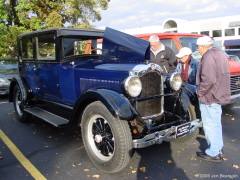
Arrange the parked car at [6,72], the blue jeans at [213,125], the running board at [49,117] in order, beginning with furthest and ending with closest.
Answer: the parked car at [6,72]
the running board at [49,117]
the blue jeans at [213,125]

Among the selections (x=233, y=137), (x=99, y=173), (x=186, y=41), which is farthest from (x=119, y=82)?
(x=186, y=41)

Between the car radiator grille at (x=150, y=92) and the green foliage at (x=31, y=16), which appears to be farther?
the green foliage at (x=31, y=16)

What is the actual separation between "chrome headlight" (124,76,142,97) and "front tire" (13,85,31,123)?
3199 millimetres

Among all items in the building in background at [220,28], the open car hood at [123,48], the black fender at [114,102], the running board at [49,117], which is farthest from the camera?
the building in background at [220,28]

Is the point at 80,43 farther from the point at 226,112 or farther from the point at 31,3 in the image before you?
the point at 31,3

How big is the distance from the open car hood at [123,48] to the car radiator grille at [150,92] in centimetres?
39

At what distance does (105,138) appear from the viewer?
3252 mm

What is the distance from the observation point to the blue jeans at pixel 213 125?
329 cm

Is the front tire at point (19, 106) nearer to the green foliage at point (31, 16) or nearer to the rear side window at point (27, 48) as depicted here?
the rear side window at point (27, 48)

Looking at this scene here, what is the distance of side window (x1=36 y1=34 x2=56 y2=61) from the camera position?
4445mm

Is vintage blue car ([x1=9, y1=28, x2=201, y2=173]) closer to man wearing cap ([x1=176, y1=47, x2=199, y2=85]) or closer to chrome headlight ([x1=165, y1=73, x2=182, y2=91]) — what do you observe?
chrome headlight ([x1=165, y1=73, x2=182, y2=91])

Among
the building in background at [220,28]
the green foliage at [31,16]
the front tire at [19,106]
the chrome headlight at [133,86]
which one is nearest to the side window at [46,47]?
the front tire at [19,106]

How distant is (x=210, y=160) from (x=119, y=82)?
1.77 m

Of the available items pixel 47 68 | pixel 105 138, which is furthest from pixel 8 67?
pixel 105 138
